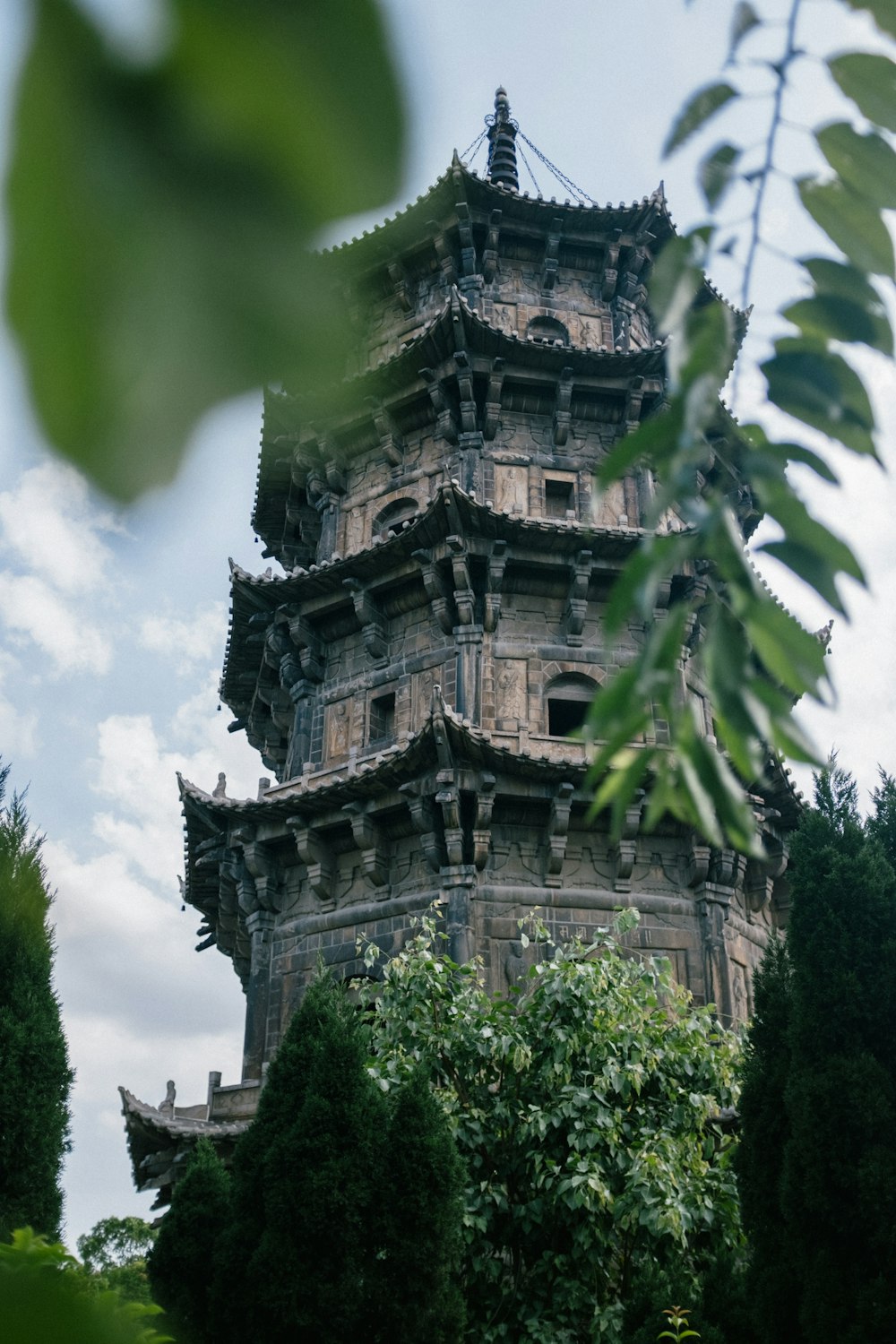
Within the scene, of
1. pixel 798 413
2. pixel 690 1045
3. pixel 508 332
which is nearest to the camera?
pixel 798 413

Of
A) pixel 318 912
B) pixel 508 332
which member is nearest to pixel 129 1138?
pixel 318 912

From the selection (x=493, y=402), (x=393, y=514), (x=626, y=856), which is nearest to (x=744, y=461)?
(x=626, y=856)

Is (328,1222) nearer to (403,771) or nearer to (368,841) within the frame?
(403,771)

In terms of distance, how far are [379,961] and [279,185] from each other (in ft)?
46.0

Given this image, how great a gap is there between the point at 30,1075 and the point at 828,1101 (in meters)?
6.46

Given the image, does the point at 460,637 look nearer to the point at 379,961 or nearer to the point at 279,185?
the point at 379,961

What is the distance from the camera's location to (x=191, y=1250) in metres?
9.22

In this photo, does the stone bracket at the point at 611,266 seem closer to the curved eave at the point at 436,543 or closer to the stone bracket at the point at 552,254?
the stone bracket at the point at 552,254

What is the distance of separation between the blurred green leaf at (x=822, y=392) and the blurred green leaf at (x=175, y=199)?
479 millimetres

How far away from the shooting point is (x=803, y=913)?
8.70m

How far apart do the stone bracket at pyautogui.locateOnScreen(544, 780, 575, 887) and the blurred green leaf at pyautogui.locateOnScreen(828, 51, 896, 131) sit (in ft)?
42.5

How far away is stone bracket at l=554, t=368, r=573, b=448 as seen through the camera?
56.9 feet

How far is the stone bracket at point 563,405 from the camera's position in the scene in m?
17.3

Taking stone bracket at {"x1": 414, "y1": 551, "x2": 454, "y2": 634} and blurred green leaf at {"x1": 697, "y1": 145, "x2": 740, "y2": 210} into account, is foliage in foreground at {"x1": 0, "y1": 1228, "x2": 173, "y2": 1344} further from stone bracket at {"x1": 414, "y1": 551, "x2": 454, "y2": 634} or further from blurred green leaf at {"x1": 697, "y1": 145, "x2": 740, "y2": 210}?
stone bracket at {"x1": 414, "y1": 551, "x2": 454, "y2": 634}
